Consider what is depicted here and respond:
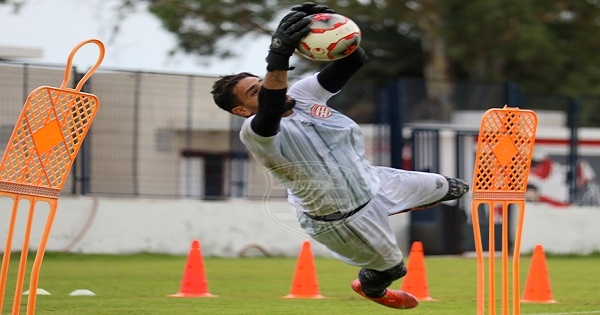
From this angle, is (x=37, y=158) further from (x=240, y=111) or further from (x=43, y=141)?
(x=240, y=111)

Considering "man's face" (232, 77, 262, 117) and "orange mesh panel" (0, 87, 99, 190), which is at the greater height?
"man's face" (232, 77, 262, 117)

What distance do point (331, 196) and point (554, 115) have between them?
58.3ft

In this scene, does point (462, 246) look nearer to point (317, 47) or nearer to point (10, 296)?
point (10, 296)

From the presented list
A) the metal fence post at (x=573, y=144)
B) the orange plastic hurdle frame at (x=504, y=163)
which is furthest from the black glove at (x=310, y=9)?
the metal fence post at (x=573, y=144)

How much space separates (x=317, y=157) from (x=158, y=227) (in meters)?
12.4

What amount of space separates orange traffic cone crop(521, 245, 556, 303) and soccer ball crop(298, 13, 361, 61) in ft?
17.9

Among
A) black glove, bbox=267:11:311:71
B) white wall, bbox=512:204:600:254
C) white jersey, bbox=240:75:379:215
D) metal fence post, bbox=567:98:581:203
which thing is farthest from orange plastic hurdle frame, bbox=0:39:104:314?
metal fence post, bbox=567:98:581:203

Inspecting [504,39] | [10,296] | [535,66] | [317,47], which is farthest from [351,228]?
[535,66]

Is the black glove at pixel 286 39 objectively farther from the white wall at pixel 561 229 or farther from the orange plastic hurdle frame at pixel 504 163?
the white wall at pixel 561 229

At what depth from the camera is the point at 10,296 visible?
36.6ft

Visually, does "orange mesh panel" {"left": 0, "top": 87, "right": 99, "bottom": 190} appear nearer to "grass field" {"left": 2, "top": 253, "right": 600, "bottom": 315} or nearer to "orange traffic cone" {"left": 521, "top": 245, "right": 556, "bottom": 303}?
"grass field" {"left": 2, "top": 253, "right": 600, "bottom": 315}

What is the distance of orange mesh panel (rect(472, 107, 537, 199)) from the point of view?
798 centimetres

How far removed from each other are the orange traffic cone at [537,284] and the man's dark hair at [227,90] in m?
5.18

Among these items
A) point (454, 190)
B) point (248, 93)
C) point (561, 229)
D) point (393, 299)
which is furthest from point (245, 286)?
point (561, 229)
